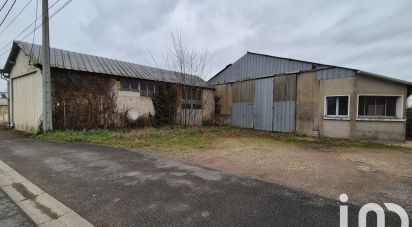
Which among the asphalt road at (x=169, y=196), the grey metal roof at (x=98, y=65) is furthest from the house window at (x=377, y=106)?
the grey metal roof at (x=98, y=65)

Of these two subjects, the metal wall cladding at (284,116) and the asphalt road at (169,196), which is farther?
the metal wall cladding at (284,116)

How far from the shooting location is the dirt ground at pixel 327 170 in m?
3.84

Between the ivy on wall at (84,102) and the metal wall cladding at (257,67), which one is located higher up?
the metal wall cladding at (257,67)

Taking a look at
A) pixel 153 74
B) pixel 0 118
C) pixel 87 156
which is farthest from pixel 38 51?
pixel 0 118

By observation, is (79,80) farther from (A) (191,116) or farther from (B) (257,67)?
(B) (257,67)

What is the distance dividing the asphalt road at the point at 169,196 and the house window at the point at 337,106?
361 inches

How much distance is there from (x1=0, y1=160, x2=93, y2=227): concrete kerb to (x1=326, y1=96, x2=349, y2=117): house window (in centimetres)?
1203

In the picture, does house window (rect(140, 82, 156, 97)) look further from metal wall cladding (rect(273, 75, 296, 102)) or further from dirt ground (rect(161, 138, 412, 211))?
dirt ground (rect(161, 138, 412, 211))

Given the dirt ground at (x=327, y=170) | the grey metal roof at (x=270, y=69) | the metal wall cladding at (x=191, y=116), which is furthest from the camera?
the metal wall cladding at (x=191, y=116)

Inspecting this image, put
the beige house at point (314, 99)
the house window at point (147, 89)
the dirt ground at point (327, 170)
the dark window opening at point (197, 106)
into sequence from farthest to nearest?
the dark window opening at point (197, 106) < the house window at point (147, 89) < the beige house at point (314, 99) < the dirt ground at point (327, 170)

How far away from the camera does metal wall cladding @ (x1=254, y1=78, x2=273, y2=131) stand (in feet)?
47.3

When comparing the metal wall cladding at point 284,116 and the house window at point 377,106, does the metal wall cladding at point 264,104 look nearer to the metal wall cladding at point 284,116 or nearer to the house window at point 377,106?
the metal wall cladding at point 284,116

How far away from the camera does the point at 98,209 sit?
3201mm

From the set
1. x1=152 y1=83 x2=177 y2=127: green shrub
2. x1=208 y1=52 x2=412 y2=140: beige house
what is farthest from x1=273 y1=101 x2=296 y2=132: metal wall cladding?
x1=152 y1=83 x2=177 y2=127: green shrub
